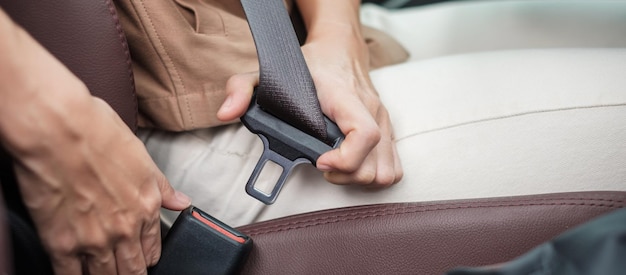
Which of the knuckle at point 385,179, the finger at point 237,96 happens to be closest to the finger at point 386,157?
the knuckle at point 385,179

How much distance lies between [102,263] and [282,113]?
23cm

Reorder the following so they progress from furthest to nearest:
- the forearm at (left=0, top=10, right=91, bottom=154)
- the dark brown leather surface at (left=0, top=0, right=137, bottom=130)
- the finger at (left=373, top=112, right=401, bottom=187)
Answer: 1. the finger at (left=373, top=112, right=401, bottom=187)
2. the dark brown leather surface at (left=0, top=0, right=137, bottom=130)
3. the forearm at (left=0, top=10, right=91, bottom=154)

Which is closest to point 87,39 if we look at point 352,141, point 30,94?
point 30,94

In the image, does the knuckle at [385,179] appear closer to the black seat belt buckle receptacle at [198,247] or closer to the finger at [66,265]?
the black seat belt buckle receptacle at [198,247]

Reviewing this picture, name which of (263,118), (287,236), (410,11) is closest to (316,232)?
(287,236)

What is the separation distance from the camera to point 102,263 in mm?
653

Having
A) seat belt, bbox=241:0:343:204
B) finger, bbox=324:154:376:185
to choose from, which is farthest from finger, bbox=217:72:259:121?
finger, bbox=324:154:376:185

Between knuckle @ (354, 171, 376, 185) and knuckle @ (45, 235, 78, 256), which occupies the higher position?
knuckle @ (354, 171, 376, 185)

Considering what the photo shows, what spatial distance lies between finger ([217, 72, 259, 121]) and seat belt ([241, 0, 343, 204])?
0.04ft

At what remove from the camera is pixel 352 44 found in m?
0.88

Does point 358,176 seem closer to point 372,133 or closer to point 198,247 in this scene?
point 372,133

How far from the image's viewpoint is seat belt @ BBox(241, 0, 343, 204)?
73cm

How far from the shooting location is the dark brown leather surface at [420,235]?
705mm

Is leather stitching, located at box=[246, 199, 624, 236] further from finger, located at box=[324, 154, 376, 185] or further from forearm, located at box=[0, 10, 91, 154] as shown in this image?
forearm, located at box=[0, 10, 91, 154]
